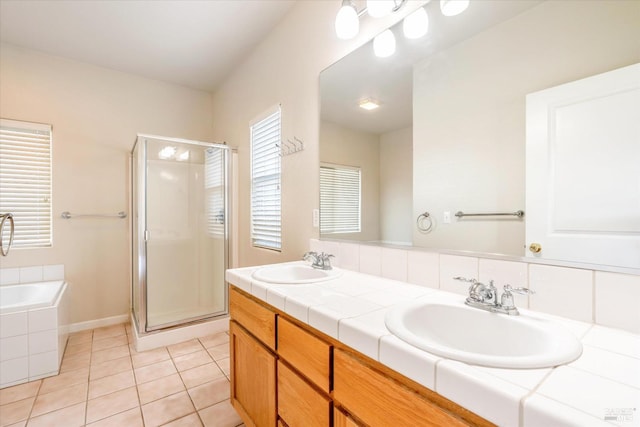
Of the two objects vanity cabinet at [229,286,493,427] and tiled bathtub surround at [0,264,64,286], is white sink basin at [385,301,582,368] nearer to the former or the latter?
vanity cabinet at [229,286,493,427]

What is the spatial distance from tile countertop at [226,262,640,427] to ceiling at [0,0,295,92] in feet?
7.49

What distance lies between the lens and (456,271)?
1.15 meters

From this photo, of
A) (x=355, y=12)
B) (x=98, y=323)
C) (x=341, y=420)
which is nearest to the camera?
(x=341, y=420)

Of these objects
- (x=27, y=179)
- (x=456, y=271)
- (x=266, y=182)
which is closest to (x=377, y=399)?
(x=456, y=271)

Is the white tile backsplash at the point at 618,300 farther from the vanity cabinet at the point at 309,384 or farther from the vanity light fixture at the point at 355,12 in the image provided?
the vanity light fixture at the point at 355,12

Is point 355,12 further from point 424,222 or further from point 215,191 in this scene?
point 215,191

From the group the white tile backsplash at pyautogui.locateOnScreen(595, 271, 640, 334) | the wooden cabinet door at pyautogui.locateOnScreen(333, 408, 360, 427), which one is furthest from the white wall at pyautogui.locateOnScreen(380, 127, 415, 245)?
the wooden cabinet door at pyautogui.locateOnScreen(333, 408, 360, 427)

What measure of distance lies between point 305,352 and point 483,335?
1.89ft

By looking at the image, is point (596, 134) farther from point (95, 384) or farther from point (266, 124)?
point (95, 384)

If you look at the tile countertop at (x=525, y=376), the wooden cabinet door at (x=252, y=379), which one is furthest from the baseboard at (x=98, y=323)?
the tile countertop at (x=525, y=376)

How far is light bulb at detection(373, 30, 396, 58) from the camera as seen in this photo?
4.82 ft

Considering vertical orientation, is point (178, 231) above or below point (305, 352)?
above

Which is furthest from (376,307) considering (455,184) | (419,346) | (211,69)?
(211,69)

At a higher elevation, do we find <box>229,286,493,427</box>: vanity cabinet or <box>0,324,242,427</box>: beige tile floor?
<box>229,286,493,427</box>: vanity cabinet
